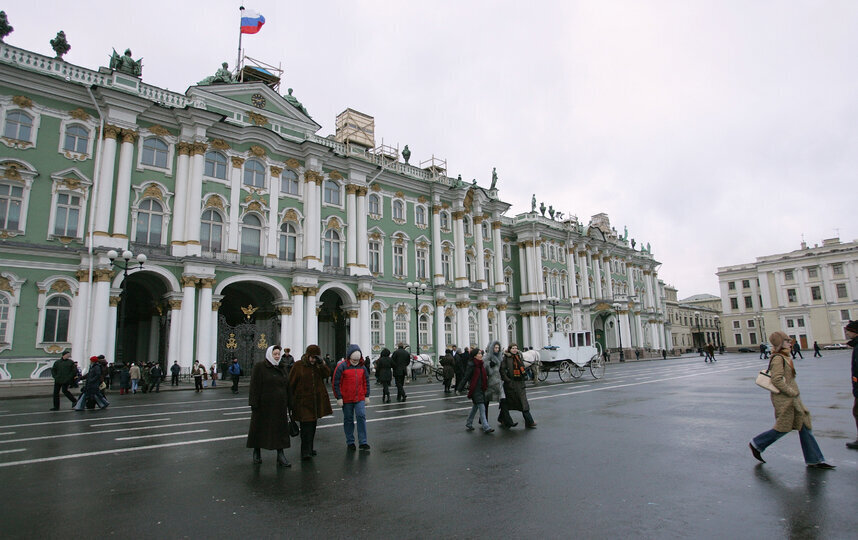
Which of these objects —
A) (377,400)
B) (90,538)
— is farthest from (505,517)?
(377,400)

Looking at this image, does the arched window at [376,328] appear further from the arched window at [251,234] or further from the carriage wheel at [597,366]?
the carriage wheel at [597,366]

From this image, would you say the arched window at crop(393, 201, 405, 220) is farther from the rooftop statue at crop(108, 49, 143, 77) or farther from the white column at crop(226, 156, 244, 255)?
the rooftop statue at crop(108, 49, 143, 77)

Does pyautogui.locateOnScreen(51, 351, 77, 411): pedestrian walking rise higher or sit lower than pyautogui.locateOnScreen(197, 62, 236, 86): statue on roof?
lower

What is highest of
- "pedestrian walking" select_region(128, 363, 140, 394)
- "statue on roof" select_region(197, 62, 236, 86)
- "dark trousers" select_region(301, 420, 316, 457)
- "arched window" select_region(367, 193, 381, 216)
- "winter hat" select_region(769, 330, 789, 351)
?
"statue on roof" select_region(197, 62, 236, 86)

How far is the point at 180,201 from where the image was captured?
28312 mm

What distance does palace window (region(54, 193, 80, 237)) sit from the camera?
24875 millimetres

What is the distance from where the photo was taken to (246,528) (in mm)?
4965

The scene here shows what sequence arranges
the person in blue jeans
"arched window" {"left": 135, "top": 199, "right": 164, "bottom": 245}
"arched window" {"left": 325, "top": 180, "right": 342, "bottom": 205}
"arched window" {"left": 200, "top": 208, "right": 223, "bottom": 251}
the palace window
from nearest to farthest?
the person in blue jeans
the palace window
"arched window" {"left": 135, "top": 199, "right": 164, "bottom": 245}
"arched window" {"left": 200, "top": 208, "right": 223, "bottom": 251}
"arched window" {"left": 325, "top": 180, "right": 342, "bottom": 205}

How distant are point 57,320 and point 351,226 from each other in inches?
Result: 689

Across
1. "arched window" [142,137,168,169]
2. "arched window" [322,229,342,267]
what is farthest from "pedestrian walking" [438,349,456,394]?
"arched window" [142,137,168,169]

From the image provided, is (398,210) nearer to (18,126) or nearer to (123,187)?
(123,187)

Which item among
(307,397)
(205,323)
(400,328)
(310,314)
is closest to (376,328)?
(400,328)

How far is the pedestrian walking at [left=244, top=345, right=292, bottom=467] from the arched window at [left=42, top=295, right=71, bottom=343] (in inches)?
870

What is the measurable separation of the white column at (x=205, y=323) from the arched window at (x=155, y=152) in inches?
279
